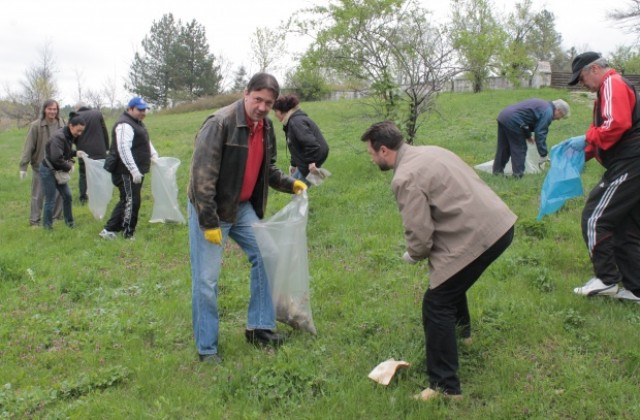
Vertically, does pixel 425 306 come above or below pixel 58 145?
below

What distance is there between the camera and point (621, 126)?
3920mm

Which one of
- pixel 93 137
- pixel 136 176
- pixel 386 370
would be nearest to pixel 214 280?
pixel 386 370

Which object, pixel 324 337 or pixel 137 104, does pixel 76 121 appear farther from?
→ pixel 324 337

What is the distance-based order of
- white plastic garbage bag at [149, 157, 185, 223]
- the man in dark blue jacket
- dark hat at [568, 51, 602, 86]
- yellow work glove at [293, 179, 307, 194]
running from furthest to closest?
the man in dark blue jacket → white plastic garbage bag at [149, 157, 185, 223] → dark hat at [568, 51, 602, 86] → yellow work glove at [293, 179, 307, 194]

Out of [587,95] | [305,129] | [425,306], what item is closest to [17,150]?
[305,129]

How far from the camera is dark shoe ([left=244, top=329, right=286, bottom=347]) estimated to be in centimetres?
388

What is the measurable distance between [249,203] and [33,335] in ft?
6.69

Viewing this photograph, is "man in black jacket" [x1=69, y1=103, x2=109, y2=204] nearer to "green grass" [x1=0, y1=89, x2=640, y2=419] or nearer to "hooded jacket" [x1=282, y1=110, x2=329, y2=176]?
"green grass" [x1=0, y1=89, x2=640, y2=419]

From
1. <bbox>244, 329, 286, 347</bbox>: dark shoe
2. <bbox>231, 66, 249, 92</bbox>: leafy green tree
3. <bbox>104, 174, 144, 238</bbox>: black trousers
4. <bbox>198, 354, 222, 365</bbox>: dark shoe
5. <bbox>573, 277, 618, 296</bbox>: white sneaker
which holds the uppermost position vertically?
<bbox>231, 66, 249, 92</bbox>: leafy green tree

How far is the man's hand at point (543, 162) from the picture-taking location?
806 centimetres

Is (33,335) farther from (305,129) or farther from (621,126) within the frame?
(621,126)

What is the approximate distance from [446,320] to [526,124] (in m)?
5.62

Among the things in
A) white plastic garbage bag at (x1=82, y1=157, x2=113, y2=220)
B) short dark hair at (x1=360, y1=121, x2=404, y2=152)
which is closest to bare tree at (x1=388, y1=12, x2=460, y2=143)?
white plastic garbage bag at (x1=82, y1=157, x2=113, y2=220)

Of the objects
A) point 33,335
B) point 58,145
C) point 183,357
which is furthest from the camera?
point 58,145
